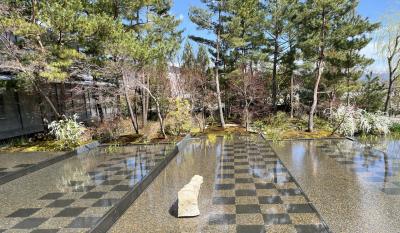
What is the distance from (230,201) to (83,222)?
2239 mm

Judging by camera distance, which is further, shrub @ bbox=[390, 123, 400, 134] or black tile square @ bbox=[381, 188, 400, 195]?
shrub @ bbox=[390, 123, 400, 134]

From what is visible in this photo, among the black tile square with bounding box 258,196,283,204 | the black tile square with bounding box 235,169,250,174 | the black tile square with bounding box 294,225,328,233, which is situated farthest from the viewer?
the black tile square with bounding box 235,169,250,174

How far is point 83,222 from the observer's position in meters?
4.48

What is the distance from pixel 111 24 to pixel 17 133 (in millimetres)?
7121

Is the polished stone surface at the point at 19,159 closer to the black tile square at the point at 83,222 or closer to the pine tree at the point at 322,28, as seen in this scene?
the black tile square at the point at 83,222

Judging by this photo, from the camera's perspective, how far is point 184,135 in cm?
1238

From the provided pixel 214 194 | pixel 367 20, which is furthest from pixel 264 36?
pixel 214 194

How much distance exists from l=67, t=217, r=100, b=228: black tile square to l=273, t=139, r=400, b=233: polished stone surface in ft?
9.34

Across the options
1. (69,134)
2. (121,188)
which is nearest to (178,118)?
(69,134)

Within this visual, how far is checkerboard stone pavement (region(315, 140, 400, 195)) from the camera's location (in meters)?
5.87

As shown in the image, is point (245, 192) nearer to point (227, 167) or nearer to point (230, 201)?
point (230, 201)

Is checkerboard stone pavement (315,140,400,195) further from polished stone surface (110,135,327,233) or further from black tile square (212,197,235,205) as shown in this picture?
black tile square (212,197,235,205)

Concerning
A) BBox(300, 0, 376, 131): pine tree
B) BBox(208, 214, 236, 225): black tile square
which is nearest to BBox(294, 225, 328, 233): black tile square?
BBox(208, 214, 236, 225): black tile square

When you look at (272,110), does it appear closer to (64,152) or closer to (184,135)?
(184,135)
